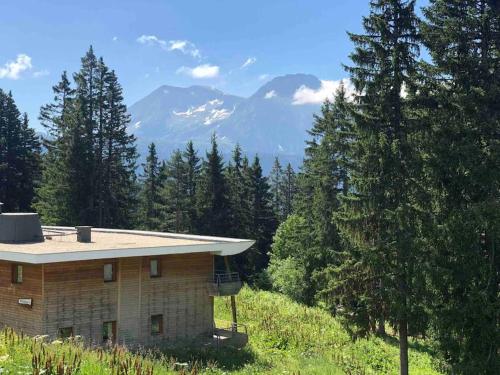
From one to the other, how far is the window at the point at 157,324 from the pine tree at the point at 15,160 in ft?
130

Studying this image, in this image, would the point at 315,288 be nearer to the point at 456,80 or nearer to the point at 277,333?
the point at 277,333

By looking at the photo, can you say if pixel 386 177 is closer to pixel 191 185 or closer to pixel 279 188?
pixel 191 185

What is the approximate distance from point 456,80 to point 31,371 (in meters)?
19.3

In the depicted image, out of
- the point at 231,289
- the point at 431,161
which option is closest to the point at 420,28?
the point at 431,161

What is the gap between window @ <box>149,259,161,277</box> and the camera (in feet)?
84.2

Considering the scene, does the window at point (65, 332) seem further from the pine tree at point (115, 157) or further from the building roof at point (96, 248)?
the pine tree at point (115, 157)

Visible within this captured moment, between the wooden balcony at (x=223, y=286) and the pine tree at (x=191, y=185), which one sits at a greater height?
the pine tree at (x=191, y=185)

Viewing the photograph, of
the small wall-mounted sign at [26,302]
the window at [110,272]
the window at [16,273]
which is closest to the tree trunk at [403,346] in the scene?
the window at [110,272]

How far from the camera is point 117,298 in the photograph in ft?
80.2

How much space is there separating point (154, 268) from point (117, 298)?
7.51 feet

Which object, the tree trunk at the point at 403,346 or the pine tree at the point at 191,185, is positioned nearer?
the tree trunk at the point at 403,346

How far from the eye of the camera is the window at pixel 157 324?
2575 cm

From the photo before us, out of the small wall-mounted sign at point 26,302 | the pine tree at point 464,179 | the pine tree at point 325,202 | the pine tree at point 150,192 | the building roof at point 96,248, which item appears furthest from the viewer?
the pine tree at point 150,192

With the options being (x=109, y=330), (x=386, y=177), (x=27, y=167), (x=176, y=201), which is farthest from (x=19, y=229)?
(x=27, y=167)
